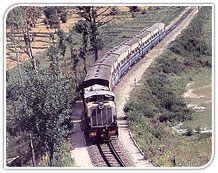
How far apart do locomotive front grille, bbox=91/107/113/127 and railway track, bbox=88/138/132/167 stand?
137 centimetres

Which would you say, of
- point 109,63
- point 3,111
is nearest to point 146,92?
point 109,63

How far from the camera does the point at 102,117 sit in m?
22.4

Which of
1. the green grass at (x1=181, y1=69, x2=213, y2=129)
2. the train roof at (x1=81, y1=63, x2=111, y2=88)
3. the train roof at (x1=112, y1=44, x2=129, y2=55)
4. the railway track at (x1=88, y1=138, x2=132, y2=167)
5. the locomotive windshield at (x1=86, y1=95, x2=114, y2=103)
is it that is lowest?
the green grass at (x1=181, y1=69, x2=213, y2=129)

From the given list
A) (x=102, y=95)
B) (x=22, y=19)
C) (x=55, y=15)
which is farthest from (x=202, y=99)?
(x=55, y=15)

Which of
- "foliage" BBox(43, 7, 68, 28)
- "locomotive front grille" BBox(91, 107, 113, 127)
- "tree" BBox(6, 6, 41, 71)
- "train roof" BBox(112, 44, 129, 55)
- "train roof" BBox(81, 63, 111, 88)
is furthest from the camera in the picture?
"foliage" BBox(43, 7, 68, 28)

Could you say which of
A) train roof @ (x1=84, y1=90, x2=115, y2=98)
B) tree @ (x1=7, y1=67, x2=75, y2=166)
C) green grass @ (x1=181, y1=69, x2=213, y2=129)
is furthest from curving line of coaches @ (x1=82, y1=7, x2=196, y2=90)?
green grass @ (x1=181, y1=69, x2=213, y2=129)

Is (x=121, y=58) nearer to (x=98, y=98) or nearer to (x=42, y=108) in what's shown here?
(x=98, y=98)

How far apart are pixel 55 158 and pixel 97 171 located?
551 centimetres

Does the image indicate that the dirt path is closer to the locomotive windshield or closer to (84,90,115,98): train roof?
the locomotive windshield

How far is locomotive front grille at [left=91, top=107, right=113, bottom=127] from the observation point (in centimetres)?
2230

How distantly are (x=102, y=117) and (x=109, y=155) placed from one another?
7.12 ft

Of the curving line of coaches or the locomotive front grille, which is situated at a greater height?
the curving line of coaches

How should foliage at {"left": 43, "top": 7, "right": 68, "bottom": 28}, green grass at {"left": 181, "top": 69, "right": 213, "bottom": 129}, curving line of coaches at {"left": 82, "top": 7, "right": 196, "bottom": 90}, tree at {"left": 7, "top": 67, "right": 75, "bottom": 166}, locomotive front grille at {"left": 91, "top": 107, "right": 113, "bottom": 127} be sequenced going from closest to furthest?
tree at {"left": 7, "top": 67, "right": 75, "bottom": 166}
locomotive front grille at {"left": 91, "top": 107, "right": 113, "bottom": 127}
curving line of coaches at {"left": 82, "top": 7, "right": 196, "bottom": 90}
green grass at {"left": 181, "top": 69, "right": 213, "bottom": 129}
foliage at {"left": 43, "top": 7, "right": 68, "bottom": 28}

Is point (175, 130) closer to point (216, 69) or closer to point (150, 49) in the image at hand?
point (216, 69)
